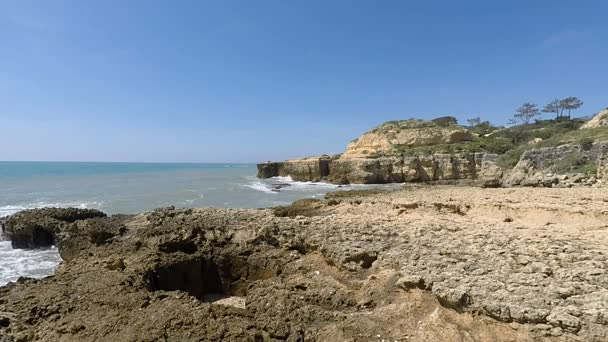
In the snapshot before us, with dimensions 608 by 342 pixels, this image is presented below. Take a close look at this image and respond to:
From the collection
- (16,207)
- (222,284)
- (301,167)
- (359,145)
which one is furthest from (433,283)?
(359,145)

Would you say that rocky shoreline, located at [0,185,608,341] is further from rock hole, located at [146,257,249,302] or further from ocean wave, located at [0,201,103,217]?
ocean wave, located at [0,201,103,217]

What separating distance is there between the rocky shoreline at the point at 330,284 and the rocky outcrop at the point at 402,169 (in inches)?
1114

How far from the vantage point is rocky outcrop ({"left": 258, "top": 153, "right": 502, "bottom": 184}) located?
→ 3838 cm

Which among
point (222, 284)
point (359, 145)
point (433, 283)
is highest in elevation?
point (359, 145)


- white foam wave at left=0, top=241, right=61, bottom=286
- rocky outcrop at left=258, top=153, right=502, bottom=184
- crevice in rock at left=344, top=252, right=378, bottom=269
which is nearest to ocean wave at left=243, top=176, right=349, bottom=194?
rocky outcrop at left=258, top=153, right=502, bottom=184

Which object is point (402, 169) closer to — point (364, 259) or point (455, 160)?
point (455, 160)

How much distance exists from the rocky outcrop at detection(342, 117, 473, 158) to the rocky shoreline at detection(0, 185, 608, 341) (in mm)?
40128

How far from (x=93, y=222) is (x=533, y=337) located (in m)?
14.3

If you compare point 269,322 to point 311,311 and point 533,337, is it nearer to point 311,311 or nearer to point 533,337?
→ point 311,311

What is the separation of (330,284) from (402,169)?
35.8 meters

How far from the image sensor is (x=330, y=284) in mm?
7047

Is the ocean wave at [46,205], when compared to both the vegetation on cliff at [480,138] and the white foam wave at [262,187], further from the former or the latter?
the vegetation on cliff at [480,138]

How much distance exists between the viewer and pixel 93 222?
45.4 ft

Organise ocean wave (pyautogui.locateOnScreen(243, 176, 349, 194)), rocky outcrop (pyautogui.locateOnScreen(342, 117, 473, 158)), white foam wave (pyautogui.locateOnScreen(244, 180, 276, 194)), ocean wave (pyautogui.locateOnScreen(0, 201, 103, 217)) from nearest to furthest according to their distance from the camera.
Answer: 1. ocean wave (pyautogui.locateOnScreen(0, 201, 103, 217))
2. white foam wave (pyautogui.locateOnScreen(244, 180, 276, 194))
3. ocean wave (pyautogui.locateOnScreen(243, 176, 349, 194))
4. rocky outcrop (pyautogui.locateOnScreen(342, 117, 473, 158))
